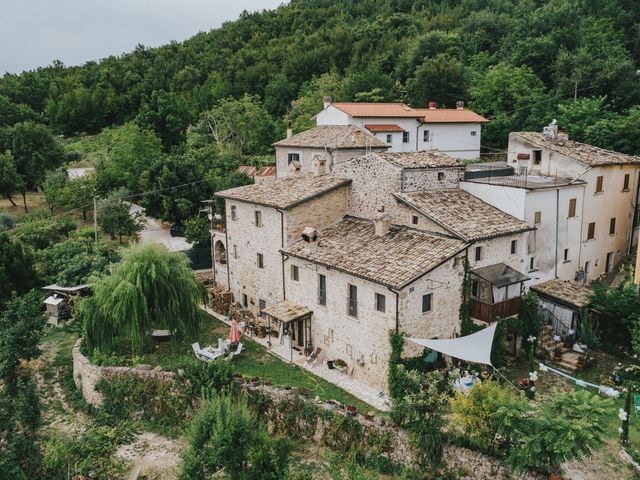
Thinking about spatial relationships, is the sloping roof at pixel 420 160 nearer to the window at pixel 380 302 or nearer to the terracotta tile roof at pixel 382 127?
the window at pixel 380 302

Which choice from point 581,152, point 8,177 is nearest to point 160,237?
point 8,177

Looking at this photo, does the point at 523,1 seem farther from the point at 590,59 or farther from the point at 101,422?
the point at 101,422

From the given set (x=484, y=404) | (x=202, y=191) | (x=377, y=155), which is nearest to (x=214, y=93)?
(x=202, y=191)

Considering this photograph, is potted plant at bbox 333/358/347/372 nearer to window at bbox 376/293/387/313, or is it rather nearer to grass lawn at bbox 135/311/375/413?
grass lawn at bbox 135/311/375/413

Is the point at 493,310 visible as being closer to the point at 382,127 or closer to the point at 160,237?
the point at 382,127

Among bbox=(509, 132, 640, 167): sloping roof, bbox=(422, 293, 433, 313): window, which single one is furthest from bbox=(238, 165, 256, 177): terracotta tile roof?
bbox=(422, 293, 433, 313): window

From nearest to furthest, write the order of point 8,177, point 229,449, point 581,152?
point 229,449 < point 581,152 < point 8,177

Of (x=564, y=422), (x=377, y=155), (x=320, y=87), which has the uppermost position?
(x=320, y=87)
